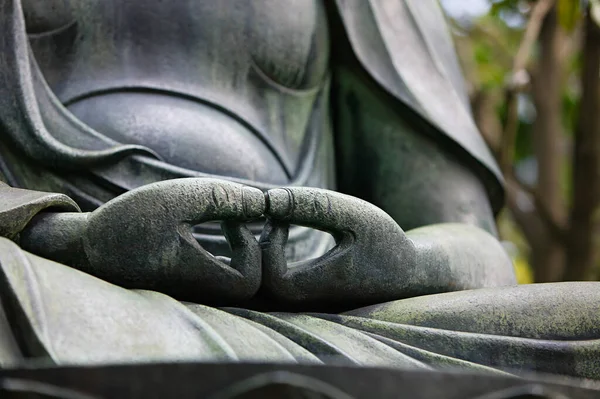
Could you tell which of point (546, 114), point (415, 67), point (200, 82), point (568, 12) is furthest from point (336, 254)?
point (546, 114)

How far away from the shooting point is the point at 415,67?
406cm

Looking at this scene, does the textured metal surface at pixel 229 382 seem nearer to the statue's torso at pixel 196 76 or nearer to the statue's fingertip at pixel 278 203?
the statue's fingertip at pixel 278 203

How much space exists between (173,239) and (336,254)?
1.26 ft

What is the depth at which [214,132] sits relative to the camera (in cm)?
367

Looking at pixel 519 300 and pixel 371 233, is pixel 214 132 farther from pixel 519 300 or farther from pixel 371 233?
pixel 519 300

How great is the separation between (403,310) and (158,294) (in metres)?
0.57

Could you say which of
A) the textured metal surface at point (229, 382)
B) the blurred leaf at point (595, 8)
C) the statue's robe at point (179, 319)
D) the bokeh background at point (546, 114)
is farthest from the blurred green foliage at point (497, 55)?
the textured metal surface at point (229, 382)

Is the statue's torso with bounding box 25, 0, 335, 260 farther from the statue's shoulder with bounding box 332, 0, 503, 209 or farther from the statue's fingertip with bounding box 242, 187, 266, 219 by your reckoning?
the statue's fingertip with bounding box 242, 187, 266, 219

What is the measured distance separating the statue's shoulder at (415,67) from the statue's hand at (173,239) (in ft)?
3.61

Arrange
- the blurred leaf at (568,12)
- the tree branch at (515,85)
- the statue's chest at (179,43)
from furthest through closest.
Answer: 1. the tree branch at (515,85)
2. the blurred leaf at (568,12)
3. the statue's chest at (179,43)

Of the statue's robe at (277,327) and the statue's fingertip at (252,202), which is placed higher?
the statue's fingertip at (252,202)

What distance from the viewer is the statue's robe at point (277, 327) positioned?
2652mm

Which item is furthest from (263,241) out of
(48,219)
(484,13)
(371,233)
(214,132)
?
(484,13)

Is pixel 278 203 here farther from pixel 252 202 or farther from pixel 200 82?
pixel 200 82
